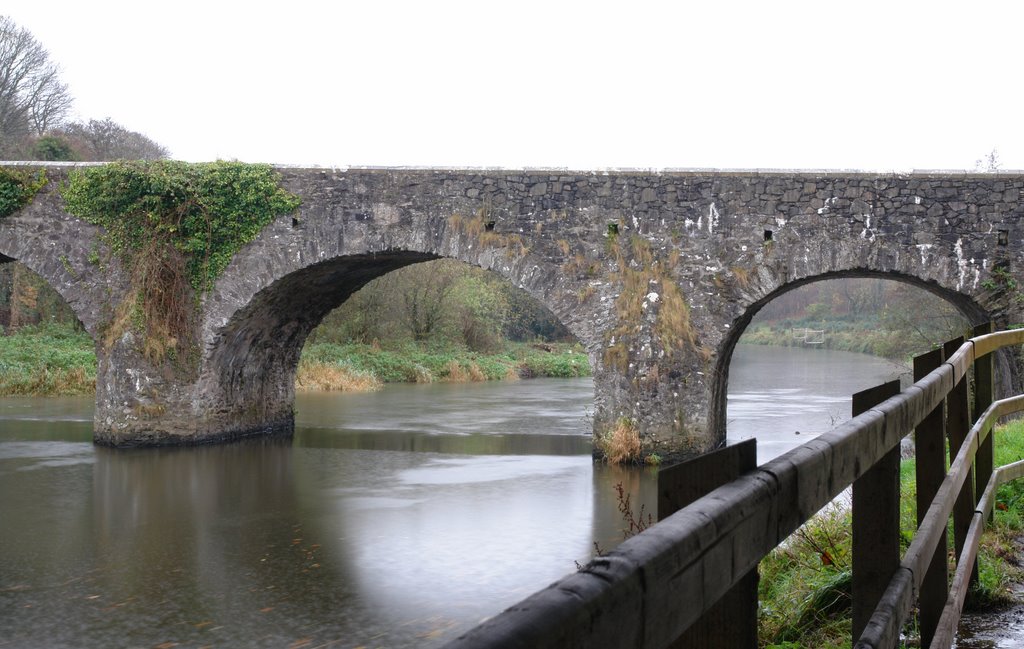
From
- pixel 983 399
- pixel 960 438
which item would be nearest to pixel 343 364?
pixel 983 399

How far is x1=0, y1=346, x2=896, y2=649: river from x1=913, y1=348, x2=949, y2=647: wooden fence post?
→ 13.0 feet

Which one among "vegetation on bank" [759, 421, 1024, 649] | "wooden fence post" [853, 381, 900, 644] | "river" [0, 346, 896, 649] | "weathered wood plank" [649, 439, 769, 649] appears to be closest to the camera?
"weathered wood plank" [649, 439, 769, 649]

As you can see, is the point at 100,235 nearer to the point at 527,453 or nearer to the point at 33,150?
the point at 527,453

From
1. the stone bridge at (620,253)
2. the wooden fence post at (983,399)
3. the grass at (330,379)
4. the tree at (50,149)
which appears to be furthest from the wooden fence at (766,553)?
the tree at (50,149)

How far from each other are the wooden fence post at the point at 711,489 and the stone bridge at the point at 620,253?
11.1 metres

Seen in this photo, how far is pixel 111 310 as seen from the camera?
13.9m

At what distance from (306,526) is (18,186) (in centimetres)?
730

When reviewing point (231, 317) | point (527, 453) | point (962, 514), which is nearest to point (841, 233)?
point (527, 453)

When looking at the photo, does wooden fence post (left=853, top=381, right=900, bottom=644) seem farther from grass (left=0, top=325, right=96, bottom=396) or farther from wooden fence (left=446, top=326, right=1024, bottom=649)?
grass (left=0, top=325, right=96, bottom=396)

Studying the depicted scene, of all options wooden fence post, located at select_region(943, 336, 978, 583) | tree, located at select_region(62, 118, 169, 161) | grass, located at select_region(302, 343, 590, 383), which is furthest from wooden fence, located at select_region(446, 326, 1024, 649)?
tree, located at select_region(62, 118, 169, 161)

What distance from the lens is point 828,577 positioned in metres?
4.80

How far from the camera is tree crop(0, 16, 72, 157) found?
109 ft

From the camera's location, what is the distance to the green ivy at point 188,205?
13.5 meters

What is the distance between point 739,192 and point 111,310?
840 centimetres
